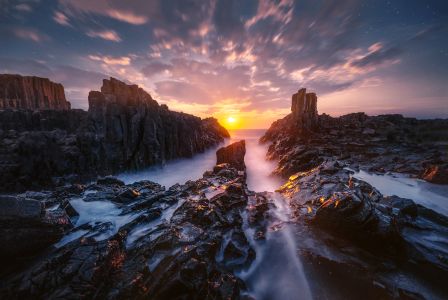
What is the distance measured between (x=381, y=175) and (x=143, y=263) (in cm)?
2263

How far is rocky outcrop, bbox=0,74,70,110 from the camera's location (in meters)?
70.3

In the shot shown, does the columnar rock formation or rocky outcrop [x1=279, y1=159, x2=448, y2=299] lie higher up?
the columnar rock formation

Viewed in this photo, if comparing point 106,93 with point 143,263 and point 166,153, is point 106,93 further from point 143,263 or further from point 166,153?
point 143,263

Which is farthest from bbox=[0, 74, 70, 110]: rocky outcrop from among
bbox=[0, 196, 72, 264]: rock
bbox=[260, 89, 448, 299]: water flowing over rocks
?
bbox=[260, 89, 448, 299]: water flowing over rocks

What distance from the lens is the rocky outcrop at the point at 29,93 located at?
70.3 metres

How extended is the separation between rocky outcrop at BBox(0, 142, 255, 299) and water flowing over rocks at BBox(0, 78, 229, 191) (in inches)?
1089

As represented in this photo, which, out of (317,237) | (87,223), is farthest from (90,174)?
(317,237)

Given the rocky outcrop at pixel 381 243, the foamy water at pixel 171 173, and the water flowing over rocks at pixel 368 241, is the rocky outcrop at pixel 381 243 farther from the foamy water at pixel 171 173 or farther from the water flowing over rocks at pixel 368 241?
the foamy water at pixel 171 173

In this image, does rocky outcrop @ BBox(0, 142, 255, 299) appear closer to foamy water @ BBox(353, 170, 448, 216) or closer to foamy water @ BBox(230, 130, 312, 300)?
foamy water @ BBox(230, 130, 312, 300)

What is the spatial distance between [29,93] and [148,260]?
114616mm

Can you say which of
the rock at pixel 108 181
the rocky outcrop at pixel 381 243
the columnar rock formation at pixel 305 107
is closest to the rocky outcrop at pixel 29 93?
the rock at pixel 108 181

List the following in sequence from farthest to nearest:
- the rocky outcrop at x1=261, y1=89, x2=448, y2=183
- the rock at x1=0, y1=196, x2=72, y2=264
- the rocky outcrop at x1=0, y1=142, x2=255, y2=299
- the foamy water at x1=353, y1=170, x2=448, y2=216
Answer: the rocky outcrop at x1=261, y1=89, x2=448, y2=183 < the foamy water at x1=353, y1=170, x2=448, y2=216 < the rock at x1=0, y1=196, x2=72, y2=264 < the rocky outcrop at x1=0, y1=142, x2=255, y2=299

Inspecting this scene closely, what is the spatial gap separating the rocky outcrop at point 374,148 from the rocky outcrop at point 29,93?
96.0 metres

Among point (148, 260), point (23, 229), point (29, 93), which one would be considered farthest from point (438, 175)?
point (29, 93)
